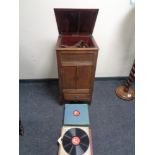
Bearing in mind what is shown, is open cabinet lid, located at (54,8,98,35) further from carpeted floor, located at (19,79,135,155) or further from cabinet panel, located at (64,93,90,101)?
carpeted floor, located at (19,79,135,155)

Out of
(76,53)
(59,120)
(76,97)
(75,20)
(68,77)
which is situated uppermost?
(75,20)

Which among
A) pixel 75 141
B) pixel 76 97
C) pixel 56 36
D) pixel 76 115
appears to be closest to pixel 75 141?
pixel 75 141

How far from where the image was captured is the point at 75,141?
1250 mm

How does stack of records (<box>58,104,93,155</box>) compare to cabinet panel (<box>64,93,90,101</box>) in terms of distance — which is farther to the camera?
cabinet panel (<box>64,93,90,101</box>)

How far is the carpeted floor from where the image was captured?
4.35ft

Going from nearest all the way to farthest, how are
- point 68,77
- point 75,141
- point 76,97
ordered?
point 75,141 → point 68,77 → point 76,97

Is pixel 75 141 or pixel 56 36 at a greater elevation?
pixel 56 36

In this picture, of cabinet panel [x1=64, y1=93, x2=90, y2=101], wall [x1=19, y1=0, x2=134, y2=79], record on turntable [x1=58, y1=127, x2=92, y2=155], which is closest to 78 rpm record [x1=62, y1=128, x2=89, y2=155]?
record on turntable [x1=58, y1=127, x2=92, y2=155]

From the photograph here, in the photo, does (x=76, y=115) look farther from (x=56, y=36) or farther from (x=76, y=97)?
(x=56, y=36)

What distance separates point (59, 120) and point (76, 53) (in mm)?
635

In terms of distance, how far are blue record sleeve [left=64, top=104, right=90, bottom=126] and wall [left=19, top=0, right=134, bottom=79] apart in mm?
543

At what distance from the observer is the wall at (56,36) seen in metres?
1.44
